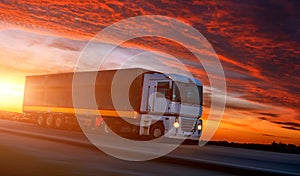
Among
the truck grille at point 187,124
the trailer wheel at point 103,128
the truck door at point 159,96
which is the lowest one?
the trailer wheel at point 103,128

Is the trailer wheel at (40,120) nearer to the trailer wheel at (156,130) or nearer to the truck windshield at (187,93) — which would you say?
the trailer wheel at (156,130)

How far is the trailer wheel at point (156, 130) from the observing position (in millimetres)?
21933

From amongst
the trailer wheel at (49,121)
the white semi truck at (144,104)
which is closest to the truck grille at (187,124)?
the white semi truck at (144,104)

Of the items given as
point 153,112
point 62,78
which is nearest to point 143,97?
point 153,112

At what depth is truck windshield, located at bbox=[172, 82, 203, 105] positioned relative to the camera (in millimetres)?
21938

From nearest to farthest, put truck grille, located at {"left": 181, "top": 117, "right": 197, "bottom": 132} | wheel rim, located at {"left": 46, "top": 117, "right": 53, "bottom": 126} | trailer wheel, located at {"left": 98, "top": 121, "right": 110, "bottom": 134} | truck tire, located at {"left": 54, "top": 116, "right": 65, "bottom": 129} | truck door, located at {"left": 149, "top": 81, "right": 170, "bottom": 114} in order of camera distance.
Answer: truck door, located at {"left": 149, "top": 81, "right": 170, "bottom": 114}
truck grille, located at {"left": 181, "top": 117, "right": 197, "bottom": 132}
trailer wheel, located at {"left": 98, "top": 121, "right": 110, "bottom": 134}
truck tire, located at {"left": 54, "top": 116, "right": 65, "bottom": 129}
wheel rim, located at {"left": 46, "top": 117, "right": 53, "bottom": 126}

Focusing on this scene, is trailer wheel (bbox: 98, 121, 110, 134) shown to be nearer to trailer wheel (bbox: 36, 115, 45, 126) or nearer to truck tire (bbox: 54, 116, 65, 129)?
truck tire (bbox: 54, 116, 65, 129)

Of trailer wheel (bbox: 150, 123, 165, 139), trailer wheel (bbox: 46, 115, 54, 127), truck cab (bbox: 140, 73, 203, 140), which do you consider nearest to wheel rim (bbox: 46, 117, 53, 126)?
trailer wheel (bbox: 46, 115, 54, 127)

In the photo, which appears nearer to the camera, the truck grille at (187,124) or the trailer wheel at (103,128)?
the truck grille at (187,124)

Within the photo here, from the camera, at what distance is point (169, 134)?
21688 mm

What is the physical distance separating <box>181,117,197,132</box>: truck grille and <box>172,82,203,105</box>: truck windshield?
0.96 m

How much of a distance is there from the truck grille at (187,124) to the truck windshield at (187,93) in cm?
96

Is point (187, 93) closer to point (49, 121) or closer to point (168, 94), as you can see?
point (168, 94)

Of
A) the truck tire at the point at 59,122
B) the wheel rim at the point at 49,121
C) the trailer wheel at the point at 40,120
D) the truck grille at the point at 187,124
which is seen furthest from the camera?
the trailer wheel at the point at 40,120
